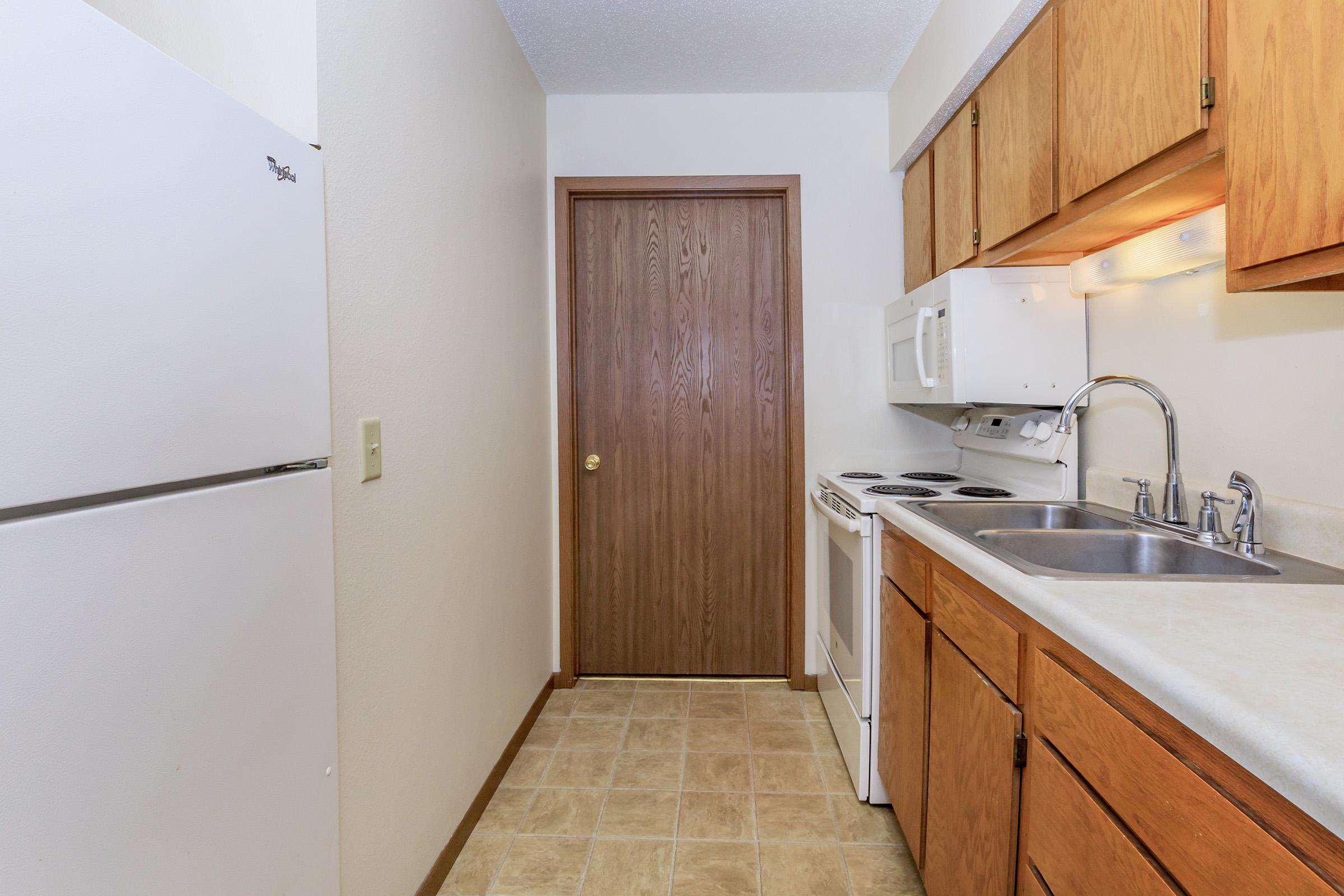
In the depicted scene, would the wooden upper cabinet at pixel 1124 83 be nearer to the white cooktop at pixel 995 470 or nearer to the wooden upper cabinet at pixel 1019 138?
the wooden upper cabinet at pixel 1019 138

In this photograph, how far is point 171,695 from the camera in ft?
2.48

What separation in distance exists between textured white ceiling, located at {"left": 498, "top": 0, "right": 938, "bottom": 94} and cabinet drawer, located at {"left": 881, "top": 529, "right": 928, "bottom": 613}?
1717 mm

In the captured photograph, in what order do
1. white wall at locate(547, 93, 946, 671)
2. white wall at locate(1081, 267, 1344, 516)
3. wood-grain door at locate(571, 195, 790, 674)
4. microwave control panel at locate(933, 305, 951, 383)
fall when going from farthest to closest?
wood-grain door at locate(571, 195, 790, 674), white wall at locate(547, 93, 946, 671), microwave control panel at locate(933, 305, 951, 383), white wall at locate(1081, 267, 1344, 516)

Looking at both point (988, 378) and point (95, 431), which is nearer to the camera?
→ point (95, 431)

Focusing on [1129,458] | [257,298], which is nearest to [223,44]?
[257,298]

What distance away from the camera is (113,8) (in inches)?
→ 43.9

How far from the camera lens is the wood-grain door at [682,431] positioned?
2.78m

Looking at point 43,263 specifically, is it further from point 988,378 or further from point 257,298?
point 988,378

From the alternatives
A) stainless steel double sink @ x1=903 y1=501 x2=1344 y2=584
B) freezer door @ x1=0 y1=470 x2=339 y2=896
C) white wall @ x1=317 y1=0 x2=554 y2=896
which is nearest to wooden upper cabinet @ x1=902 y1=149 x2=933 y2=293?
stainless steel double sink @ x1=903 y1=501 x2=1344 y2=584

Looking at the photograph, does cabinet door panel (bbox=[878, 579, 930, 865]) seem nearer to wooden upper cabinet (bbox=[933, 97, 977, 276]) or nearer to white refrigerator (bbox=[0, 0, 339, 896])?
wooden upper cabinet (bbox=[933, 97, 977, 276])

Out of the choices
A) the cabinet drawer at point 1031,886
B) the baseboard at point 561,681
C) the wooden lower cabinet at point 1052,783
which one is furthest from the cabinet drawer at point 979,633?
the baseboard at point 561,681

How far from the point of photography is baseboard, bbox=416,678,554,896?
1.56m

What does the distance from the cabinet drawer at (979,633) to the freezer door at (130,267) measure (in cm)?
122

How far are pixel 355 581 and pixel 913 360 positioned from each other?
1.95 meters
